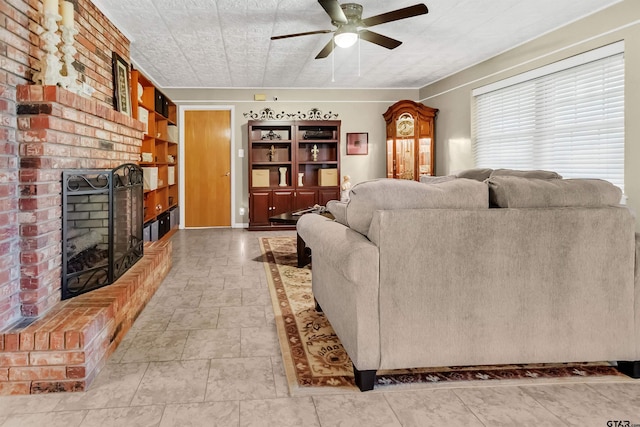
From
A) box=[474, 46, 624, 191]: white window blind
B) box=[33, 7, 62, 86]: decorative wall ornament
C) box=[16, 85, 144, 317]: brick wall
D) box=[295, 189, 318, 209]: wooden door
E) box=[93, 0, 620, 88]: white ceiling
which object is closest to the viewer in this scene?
box=[16, 85, 144, 317]: brick wall

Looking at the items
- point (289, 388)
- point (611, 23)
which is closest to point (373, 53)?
point (611, 23)

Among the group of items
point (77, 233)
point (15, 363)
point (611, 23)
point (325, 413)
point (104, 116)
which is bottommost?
point (325, 413)

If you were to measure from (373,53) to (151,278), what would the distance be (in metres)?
3.79

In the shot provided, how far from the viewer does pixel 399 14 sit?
3477mm

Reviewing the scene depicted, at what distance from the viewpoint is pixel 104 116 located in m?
3.08

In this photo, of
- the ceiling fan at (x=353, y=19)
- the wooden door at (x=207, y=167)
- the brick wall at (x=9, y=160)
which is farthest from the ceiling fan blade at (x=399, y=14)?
the wooden door at (x=207, y=167)

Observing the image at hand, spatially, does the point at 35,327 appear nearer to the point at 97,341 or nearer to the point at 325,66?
the point at 97,341

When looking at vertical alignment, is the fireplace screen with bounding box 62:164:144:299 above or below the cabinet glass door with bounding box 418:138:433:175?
below

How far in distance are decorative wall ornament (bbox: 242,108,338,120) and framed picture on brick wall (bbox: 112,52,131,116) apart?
352 centimetres

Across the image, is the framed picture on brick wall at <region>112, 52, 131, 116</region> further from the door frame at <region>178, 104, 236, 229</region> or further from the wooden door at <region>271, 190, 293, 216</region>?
the wooden door at <region>271, 190, 293, 216</region>

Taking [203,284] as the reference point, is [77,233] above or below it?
above

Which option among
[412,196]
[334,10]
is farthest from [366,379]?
[334,10]

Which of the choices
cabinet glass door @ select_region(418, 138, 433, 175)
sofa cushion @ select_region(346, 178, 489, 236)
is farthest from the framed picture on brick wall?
cabinet glass door @ select_region(418, 138, 433, 175)

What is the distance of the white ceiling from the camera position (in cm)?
393
